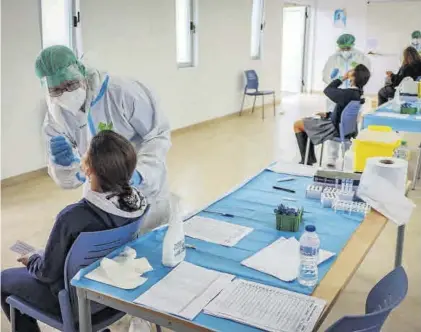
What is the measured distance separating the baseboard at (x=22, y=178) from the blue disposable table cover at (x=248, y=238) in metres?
2.72

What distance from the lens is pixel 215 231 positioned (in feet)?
5.50

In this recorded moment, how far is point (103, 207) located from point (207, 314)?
0.51 metres

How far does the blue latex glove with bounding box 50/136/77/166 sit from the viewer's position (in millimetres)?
1833

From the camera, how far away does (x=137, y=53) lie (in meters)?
5.39

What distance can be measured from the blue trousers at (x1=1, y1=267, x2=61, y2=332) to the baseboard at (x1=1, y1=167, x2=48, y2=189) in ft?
8.64

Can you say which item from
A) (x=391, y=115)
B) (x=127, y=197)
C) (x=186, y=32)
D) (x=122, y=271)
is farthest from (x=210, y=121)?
(x=122, y=271)

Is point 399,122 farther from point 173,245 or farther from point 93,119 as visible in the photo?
point 173,245

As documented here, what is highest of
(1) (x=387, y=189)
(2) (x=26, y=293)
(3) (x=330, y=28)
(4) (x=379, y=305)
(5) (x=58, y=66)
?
(3) (x=330, y=28)

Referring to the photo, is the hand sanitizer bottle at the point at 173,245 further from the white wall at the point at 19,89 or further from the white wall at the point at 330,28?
the white wall at the point at 330,28

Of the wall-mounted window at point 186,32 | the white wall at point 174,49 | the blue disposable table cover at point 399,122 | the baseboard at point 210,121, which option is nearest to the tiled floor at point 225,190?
the baseboard at point 210,121

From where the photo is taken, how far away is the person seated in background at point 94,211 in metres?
1.47

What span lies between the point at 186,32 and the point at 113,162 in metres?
5.22

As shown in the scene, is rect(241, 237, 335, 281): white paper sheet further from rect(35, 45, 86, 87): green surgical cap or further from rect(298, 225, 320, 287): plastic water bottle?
rect(35, 45, 86, 87): green surgical cap

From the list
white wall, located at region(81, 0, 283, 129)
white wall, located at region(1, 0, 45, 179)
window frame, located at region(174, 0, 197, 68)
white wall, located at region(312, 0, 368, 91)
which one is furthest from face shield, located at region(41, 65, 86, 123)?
white wall, located at region(312, 0, 368, 91)
